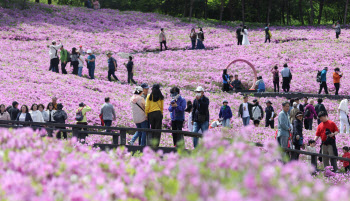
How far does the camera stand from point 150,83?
1366 inches

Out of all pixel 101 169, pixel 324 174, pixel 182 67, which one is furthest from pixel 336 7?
pixel 101 169

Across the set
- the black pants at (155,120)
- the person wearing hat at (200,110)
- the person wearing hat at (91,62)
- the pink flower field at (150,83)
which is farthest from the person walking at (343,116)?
the person wearing hat at (91,62)

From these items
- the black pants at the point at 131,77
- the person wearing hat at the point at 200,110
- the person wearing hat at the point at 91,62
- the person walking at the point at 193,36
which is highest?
the person walking at the point at 193,36

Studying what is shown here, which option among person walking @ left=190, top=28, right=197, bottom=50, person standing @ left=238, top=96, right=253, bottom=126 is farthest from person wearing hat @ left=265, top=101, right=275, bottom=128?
person walking @ left=190, top=28, right=197, bottom=50

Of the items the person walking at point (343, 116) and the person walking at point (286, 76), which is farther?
the person walking at point (286, 76)

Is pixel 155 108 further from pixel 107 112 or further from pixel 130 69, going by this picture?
Answer: pixel 130 69

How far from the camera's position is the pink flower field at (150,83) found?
512 centimetres

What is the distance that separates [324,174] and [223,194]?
12.3 m

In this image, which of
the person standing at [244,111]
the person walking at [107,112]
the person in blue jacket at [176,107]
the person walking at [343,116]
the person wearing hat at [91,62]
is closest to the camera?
the person in blue jacket at [176,107]

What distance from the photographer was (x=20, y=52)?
3872 cm

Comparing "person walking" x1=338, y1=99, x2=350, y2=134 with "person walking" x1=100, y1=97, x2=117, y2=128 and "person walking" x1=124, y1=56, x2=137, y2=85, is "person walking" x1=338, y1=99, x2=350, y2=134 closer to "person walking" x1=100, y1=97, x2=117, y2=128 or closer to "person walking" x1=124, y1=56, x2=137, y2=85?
"person walking" x1=100, y1=97, x2=117, y2=128

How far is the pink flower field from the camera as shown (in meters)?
5.12

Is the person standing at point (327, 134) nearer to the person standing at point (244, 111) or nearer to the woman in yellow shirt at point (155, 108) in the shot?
the woman in yellow shirt at point (155, 108)

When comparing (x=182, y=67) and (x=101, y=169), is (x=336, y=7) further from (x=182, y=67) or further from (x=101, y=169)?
(x=101, y=169)
